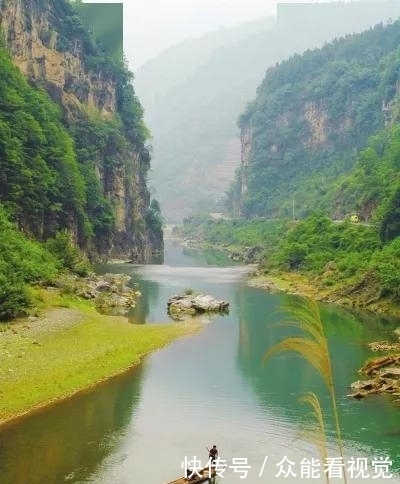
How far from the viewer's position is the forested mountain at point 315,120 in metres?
122

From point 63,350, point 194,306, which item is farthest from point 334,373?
point 194,306

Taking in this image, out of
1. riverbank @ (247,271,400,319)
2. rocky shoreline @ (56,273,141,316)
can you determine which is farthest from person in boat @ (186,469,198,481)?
rocky shoreline @ (56,273,141,316)

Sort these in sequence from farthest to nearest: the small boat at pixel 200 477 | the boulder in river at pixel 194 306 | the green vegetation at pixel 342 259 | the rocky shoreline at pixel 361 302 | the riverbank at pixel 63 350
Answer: the green vegetation at pixel 342 259, the boulder in river at pixel 194 306, the rocky shoreline at pixel 361 302, the riverbank at pixel 63 350, the small boat at pixel 200 477

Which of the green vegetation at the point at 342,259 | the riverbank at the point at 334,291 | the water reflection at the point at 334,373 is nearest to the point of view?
the water reflection at the point at 334,373

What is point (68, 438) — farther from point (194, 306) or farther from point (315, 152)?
point (315, 152)

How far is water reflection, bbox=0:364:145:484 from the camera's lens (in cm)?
1786

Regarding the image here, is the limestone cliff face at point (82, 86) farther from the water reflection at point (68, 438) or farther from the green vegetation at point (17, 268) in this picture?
the water reflection at point (68, 438)

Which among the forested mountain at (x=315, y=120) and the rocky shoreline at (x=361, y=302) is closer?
the rocky shoreline at (x=361, y=302)

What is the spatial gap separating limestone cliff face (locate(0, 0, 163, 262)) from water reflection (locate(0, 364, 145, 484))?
46.5 meters

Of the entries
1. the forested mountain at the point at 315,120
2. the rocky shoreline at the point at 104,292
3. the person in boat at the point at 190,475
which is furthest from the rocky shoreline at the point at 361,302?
the forested mountain at the point at 315,120

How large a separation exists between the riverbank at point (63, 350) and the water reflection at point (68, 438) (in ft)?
3.27

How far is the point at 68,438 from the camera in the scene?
67.6 feet

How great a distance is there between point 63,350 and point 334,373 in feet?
40.9

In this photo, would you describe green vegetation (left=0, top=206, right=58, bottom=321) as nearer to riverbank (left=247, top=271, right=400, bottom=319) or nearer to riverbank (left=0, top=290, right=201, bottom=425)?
riverbank (left=0, top=290, right=201, bottom=425)
